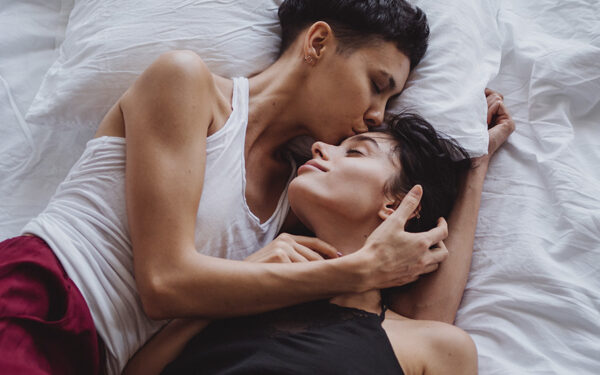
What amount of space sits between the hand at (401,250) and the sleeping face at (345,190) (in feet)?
0.15

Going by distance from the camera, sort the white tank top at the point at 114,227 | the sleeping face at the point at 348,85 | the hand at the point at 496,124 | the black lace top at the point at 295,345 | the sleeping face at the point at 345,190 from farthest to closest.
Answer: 1. the hand at the point at 496,124
2. the sleeping face at the point at 348,85
3. the sleeping face at the point at 345,190
4. the white tank top at the point at 114,227
5. the black lace top at the point at 295,345

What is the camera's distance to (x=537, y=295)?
111 centimetres

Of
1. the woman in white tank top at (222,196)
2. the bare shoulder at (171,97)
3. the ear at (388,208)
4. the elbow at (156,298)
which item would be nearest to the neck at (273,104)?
the woman in white tank top at (222,196)

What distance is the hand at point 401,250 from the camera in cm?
104

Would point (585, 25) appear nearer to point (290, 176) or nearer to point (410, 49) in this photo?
point (410, 49)

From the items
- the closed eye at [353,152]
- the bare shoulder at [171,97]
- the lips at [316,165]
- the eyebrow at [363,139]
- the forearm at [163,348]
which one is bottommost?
the forearm at [163,348]

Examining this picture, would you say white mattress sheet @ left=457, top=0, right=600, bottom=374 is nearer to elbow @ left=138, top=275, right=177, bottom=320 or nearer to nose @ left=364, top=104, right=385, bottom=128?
nose @ left=364, top=104, right=385, bottom=128

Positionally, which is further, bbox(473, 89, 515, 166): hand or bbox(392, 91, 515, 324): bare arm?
bbox(473, 89, 515, 166): hand

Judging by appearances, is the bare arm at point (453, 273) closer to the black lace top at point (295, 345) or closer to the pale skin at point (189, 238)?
the pale skin at point (189, 238)

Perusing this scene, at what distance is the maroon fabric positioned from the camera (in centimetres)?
90

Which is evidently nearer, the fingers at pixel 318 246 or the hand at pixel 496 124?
the fingers at pixel 318 246

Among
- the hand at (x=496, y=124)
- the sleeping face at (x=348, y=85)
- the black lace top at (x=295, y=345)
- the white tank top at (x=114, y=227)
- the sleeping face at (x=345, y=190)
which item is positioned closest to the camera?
the black lace top at (x=295, y=345)

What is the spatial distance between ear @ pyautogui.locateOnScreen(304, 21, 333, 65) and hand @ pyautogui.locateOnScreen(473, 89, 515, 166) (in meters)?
0.48

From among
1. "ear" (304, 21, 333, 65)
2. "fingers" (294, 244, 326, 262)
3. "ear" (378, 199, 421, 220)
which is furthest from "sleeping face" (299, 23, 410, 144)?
A: "fingers" (294, 244, 326, 262)
